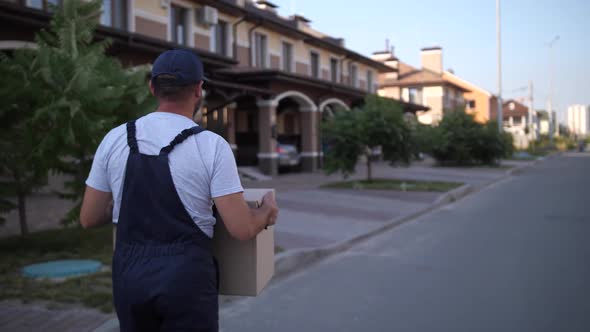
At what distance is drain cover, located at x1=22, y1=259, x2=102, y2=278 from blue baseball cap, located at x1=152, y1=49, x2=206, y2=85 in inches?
181

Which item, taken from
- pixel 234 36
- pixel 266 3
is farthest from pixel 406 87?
pixel 234 36

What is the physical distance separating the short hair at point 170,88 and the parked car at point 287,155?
21.1 m

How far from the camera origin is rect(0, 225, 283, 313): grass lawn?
537 cm

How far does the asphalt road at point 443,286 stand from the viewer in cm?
505

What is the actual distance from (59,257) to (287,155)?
1682 cm

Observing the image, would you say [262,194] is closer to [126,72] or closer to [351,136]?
[126,72]

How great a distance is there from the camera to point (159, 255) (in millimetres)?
2092

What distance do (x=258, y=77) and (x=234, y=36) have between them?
277 centimetres

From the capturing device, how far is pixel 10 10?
11766 millimetres

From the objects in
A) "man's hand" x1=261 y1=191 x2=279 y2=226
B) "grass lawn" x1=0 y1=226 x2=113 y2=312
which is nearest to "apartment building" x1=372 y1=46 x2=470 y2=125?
"grass lawn" x1=0 y1=226 x2=113 y2=312

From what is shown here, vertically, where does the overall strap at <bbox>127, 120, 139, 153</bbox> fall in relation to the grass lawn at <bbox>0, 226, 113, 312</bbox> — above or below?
above

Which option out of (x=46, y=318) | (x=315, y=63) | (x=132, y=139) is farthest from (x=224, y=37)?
(x=132, y=139)

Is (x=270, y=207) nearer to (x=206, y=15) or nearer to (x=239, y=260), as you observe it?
(x=239, y=260)

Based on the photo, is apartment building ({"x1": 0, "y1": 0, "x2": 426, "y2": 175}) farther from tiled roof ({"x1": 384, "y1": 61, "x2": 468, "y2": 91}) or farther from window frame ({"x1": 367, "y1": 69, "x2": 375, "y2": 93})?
tiled roof ({"x1": 384, "y1": 61, "x2": 468, "y2": 91})
